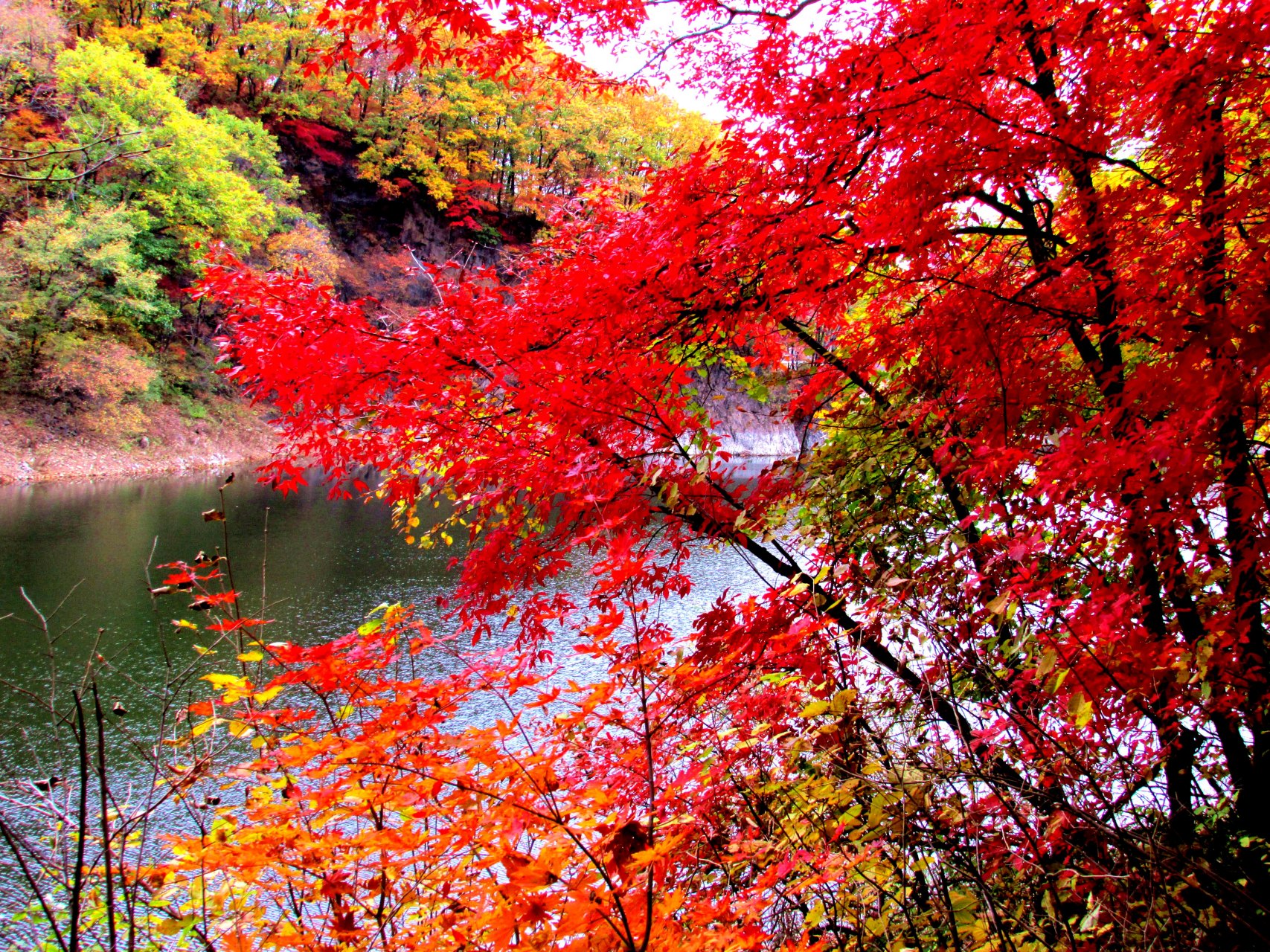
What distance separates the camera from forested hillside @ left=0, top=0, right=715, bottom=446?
715 inches

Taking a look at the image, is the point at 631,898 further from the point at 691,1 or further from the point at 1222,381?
the point at 691,1

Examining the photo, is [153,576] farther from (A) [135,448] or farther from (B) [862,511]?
(A) [135,448]

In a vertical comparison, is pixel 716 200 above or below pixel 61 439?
below

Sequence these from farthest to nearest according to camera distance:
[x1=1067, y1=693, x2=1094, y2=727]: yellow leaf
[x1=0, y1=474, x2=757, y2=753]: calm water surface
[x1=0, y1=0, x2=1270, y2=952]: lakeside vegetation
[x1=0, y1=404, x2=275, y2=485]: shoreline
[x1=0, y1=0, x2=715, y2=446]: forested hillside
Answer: [x1=0, y1=0, x2=715, y2=446]: forested hillside
[x1=0, y1=404, x2=275, y2=485]: shoreline
[x1=0, y1=474, x2=757, y2=753]: calm water surface
[x1=0, y1=0, x2=1270, y2=952]: lakeside vegetation
[x1=1067, y1=693, x2=1094, y2=727]: yellow leaf

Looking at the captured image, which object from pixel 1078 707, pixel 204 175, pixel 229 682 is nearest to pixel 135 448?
pixel 204 175

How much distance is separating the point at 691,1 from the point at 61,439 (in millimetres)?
21634

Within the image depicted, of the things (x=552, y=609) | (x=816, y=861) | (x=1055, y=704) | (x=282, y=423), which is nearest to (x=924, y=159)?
(x=1055, y=704)

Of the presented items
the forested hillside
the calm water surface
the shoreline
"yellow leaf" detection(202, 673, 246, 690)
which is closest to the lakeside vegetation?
"yellow leaf" detection(202, 673, 246, 690)

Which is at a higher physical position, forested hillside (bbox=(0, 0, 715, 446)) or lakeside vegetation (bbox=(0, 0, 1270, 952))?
forested hillside (bbox=(0, 0, 715, 446))

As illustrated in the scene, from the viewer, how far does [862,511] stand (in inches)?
124

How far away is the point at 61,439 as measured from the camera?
18641 millimetres

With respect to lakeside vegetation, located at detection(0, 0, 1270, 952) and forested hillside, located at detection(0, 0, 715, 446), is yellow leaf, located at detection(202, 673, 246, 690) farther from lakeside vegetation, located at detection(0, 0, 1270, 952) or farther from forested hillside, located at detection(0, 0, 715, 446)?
forested hillside, located at detection(0, 0, 715, 446)

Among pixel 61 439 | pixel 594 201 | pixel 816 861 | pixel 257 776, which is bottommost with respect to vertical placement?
pixel 816 861

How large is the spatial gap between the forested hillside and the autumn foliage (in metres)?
8.58
